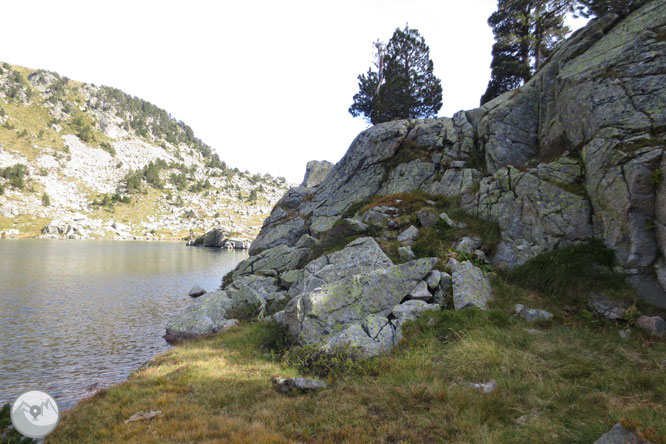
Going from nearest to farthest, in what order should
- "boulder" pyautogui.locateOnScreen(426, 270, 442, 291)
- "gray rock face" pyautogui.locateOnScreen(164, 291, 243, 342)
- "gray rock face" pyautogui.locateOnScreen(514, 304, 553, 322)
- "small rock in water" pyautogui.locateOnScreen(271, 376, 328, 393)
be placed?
"small rock in water" pyautogui.locateOnScreen(271, 376, 328, 393)
"gray rock face" pyautogui.locateOnScreen(514, 304, 553, 322)
"boulder" pyautogui.locateOnScreen(426, 270, 442, 291)
"gray rock face" pyautogui.locateOnScreen(164, 291, 243, 342)

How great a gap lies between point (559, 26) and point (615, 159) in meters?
28.3

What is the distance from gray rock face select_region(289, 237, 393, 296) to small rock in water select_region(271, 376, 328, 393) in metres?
7.76

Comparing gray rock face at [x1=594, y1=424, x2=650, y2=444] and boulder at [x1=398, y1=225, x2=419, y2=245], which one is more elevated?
boulder at [x1=398, y1=225, x2=419, y2=245]

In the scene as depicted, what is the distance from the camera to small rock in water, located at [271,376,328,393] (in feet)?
32.7

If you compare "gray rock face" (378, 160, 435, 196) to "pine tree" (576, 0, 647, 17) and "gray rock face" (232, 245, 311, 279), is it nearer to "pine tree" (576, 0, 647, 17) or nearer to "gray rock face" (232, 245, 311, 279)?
"gray rock face" (232, 245, 311, 279)

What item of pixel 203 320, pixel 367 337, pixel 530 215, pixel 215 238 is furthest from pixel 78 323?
pixel 215 238

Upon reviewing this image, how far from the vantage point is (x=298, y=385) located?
10023 millimetres

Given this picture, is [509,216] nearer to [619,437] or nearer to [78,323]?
[619,437]

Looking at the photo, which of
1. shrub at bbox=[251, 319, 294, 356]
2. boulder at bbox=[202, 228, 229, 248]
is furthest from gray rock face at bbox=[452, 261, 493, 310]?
boulder at bbox=[202, 228, 229, 248]

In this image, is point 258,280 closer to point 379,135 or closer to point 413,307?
point 413,307

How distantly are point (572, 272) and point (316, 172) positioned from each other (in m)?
58.4

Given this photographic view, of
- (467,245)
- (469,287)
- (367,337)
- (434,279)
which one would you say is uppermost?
(467,245)

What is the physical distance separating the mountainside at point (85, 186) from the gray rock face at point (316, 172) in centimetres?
5287

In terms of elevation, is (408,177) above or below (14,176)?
below
